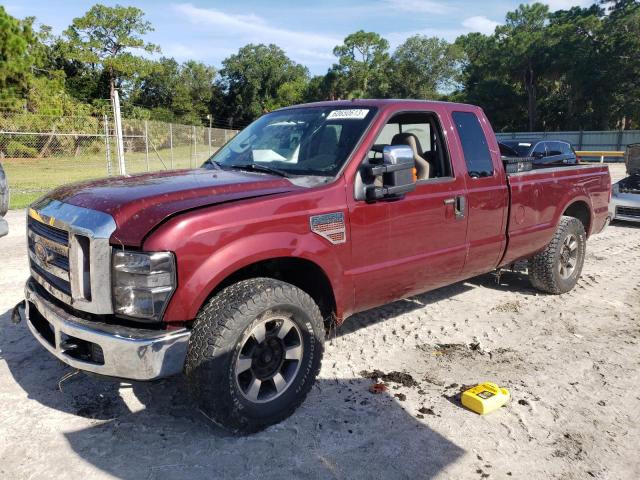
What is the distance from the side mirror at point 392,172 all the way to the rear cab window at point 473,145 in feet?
3.43

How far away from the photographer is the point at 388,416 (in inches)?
130

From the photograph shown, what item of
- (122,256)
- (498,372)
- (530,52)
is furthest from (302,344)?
(530,52)

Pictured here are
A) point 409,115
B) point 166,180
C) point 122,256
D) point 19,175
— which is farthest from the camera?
point 19,175

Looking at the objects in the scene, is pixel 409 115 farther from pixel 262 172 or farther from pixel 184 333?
pixel 184 333

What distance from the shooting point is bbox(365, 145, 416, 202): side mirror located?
11.4 ft

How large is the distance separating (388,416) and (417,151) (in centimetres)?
211

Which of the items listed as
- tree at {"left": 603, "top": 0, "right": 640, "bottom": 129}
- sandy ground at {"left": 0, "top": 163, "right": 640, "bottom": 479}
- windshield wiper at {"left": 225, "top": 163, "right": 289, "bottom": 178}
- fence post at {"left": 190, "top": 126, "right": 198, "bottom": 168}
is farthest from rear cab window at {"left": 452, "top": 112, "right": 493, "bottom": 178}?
tree at {"left": 603, "top": 0, "right": 640, "bottom": 129}

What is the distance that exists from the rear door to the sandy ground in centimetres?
71

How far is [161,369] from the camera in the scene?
2693 mm

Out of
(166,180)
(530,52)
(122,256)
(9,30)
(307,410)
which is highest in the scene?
(530,52)

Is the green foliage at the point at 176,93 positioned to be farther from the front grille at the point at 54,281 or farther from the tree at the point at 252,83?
the front grille at the point at 54,281

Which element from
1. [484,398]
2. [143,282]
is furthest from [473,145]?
[143,282]

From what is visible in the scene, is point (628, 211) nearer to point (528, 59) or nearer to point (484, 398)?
point (484, 398)

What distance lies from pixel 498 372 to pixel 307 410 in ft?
5.05
